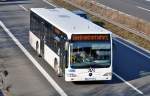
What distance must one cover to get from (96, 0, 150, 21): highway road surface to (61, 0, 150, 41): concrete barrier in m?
3.00

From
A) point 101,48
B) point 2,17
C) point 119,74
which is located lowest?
point 2,17

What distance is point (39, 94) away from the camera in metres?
23.9

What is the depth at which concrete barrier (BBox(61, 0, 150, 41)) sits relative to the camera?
37.2 meters

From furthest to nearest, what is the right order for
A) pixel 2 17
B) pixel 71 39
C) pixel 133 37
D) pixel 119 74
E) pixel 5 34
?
pixel 2 17 → pixel 5 34 → pixel 133 37 → pixel 119 74 → pixel 71 39

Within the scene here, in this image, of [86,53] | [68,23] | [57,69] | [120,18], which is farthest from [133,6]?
[86,53]

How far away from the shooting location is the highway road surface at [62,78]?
24.6 metres

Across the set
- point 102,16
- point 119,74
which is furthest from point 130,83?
point 102,16

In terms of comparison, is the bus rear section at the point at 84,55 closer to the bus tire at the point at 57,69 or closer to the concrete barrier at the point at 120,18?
the bus tire at the point at 57,69

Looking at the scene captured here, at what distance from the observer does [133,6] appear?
56250mm

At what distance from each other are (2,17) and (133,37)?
1499 centimetres

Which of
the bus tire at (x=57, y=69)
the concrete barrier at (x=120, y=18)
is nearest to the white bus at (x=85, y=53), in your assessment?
the bus tire at (x=57, y=69)

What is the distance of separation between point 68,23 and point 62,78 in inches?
106

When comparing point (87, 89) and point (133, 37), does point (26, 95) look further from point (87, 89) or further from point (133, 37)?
point (133, 37)

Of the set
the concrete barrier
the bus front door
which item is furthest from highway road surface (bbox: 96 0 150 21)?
the bus front door
